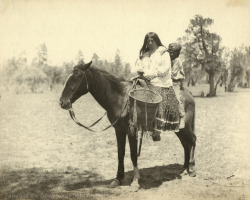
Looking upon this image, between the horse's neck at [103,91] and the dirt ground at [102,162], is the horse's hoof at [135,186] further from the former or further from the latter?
the horse's neck at [103,91]

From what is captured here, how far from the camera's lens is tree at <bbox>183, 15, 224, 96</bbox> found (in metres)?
6.84

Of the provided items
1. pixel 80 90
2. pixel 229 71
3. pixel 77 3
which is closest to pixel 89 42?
pixel 77 3

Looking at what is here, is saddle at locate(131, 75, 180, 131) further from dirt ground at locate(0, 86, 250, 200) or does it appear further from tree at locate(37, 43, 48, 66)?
tree at locate(37, 43, 48, 66)

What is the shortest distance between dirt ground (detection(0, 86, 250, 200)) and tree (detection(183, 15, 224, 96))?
4.99 ft

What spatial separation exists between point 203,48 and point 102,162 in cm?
593

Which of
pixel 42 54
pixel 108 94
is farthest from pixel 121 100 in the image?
pixel 42 54

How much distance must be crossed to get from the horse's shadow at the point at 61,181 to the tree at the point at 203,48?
9.27 feet

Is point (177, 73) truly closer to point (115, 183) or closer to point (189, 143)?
point (189, 143)

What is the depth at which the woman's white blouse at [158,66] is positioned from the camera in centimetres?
529

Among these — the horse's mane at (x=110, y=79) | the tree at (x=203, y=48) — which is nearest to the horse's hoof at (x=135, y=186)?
the horse's mane at (x=110, y=79)

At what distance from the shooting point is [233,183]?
574cm

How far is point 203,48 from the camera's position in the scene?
1071cm

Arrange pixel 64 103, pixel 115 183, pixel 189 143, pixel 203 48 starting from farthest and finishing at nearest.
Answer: pixel 203 48 → pixel 189 143 → pixel 115 183 → pixel 64 103

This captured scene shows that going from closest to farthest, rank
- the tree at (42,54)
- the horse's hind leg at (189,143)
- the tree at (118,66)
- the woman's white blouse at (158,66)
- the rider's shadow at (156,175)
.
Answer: the woman's white blouse at (158,66)
the rider's shadow at (156,175)
the horse's hind leg at (189,143)
the tree at (42,54)
the tree at (118,66)
